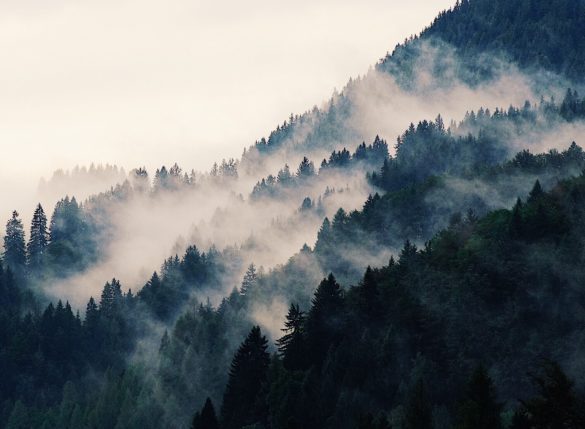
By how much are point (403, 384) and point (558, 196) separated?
37.6m

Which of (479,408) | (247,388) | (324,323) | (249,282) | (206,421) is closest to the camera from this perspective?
(479,408)

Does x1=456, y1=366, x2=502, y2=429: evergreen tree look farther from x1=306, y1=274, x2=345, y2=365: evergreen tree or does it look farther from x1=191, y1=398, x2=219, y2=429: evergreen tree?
x1=306, y1=274, x2=345, y2=365: evergreen tree

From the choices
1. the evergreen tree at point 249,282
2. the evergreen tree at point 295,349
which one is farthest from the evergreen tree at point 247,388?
the evergreen tree at point 249,282

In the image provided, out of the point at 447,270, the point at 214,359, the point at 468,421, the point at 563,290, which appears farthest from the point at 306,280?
the point at 468,421

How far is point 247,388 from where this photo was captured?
104 m

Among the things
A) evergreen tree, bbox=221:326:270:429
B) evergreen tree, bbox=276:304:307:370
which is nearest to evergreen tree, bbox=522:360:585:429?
evergreen tree, bbox=221:326:270:429

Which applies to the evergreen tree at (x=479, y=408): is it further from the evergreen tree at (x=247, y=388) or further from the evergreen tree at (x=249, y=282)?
the evergreen tree at (x=249, y=282)

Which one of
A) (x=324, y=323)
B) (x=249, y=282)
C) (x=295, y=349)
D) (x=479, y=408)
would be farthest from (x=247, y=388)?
(x=249, y=282)

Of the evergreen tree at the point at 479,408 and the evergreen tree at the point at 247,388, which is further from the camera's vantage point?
the evergreen tree at the point at 247,388

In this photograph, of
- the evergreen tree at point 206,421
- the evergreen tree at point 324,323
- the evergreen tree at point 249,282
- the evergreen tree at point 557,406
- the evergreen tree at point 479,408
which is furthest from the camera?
the evergreen tree at point 249,282

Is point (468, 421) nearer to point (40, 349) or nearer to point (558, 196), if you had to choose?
point (558, 196)

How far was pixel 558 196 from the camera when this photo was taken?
406 ft

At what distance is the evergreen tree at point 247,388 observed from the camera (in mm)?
101188

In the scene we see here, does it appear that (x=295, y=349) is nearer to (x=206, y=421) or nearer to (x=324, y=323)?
(x=324, y=323)
